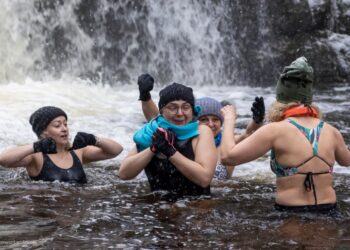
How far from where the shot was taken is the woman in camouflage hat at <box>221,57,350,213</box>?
4.54m

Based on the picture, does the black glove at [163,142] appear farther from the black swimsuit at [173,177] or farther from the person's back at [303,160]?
the person's back at [303,160]

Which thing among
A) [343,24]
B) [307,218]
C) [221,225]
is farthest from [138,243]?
[343,24]

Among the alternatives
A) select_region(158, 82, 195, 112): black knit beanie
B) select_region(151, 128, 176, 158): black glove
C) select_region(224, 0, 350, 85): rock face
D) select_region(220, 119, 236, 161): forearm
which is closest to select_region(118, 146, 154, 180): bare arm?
select_region(151, 128, 176, 158): black glove

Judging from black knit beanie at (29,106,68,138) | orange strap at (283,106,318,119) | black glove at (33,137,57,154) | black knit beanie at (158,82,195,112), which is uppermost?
black knit beanie at (158,82,195,112)

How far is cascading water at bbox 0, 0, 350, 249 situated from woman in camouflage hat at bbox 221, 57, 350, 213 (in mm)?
174

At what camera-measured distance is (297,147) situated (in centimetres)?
454

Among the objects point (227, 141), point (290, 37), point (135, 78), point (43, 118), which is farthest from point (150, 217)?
point (290, 37)

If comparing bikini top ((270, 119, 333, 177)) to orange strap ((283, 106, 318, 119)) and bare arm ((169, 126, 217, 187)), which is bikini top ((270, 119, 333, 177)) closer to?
orange strap ((283, 106, 318, 119))

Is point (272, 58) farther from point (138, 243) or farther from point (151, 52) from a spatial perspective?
point (138, 243)

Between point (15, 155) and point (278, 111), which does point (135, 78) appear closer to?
point (15, 155)

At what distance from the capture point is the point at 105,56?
17.2 m

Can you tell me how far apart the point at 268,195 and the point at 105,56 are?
11.9 metres

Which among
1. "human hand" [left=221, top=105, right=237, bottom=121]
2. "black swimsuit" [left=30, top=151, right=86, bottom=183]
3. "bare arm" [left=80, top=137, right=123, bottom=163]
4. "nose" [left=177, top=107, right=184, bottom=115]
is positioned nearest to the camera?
"human hand" [left=221, top=105, right=237, bottom=121]

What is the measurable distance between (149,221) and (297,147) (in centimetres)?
120
